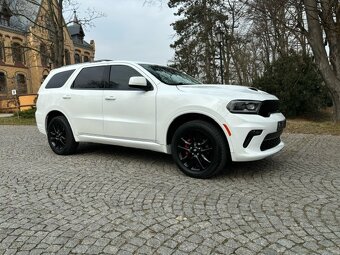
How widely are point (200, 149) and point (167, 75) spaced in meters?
1.63

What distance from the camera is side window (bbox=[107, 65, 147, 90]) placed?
560 centimetres

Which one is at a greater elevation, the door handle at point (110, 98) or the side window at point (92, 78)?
the side window at point (92, 78)

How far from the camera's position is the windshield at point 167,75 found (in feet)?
17.8

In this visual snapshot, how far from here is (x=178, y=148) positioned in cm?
494

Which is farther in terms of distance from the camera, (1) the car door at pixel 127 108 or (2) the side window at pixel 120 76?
(2) the side window at pixel 120 76

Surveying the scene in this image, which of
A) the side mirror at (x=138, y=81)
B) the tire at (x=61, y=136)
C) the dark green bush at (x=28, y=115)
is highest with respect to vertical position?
the side mirror at (x=138, y=81)

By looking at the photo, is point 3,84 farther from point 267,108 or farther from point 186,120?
point 267,108

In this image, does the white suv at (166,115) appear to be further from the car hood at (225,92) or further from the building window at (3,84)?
the building window at (3,84)

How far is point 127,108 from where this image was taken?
17.9ft

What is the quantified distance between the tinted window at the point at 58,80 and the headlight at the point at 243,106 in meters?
3.74

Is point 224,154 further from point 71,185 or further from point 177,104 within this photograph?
point 71,185

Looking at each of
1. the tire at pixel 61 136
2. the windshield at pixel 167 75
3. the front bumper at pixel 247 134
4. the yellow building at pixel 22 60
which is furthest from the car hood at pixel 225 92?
the yellow building at pixel 22 60

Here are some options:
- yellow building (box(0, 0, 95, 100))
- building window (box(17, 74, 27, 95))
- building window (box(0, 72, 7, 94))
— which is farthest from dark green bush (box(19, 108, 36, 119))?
building window (box(17, 74, 27, 95))

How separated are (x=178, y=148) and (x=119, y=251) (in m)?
2.36
